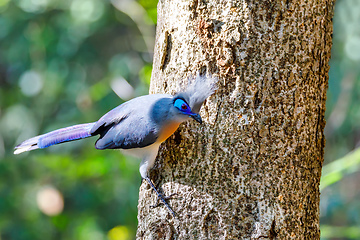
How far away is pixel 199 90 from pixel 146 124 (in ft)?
1.32

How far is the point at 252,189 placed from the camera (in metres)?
2.10

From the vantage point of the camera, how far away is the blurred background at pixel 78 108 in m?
6.75

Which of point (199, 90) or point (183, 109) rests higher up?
point (199, 90)

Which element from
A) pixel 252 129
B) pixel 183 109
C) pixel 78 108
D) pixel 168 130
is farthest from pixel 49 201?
pixel 252 129

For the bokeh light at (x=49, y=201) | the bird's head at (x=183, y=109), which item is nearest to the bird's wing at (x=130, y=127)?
the bird's head at (x=183, y=109)

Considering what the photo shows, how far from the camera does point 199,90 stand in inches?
Result: 84.6

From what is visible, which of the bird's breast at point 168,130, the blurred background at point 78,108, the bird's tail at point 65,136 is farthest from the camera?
the blurred background at point 78,108

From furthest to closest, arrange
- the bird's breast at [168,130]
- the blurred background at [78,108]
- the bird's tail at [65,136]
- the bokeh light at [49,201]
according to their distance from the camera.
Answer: the bokeh light at [49,201] < the blurred background at [78,108] < the bird's tail at [65,136] < the bird's breast at [168,130]

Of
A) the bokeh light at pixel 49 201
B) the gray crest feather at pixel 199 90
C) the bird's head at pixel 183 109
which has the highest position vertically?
the gray crest feather at pixel 199 90

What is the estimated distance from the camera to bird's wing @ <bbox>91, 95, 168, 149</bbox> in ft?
7.72

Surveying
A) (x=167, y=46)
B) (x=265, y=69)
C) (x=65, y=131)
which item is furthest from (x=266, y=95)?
(x=65, y=131)

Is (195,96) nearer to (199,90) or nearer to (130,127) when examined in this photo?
(199,90)

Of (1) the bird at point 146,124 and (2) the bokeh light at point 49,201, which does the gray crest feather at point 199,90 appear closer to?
(1) the bird at point 146,124

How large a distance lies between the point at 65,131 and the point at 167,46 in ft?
2.77
